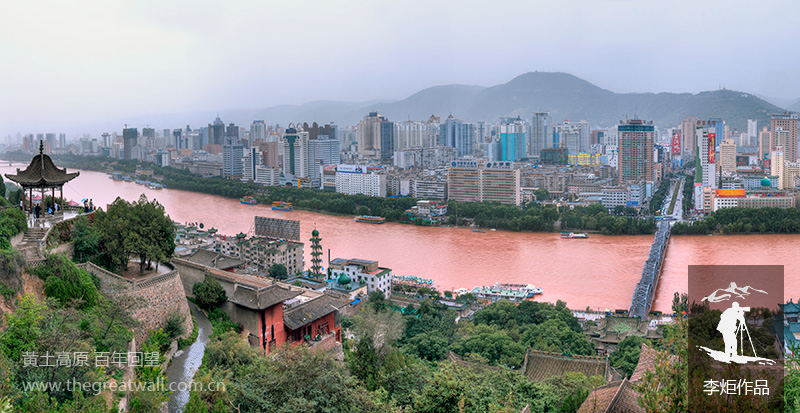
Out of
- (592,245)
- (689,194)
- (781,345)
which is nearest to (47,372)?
(781,345)

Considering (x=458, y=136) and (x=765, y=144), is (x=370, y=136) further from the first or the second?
(x=765, y=144)

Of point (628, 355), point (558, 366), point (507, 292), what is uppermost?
point (558, 366)

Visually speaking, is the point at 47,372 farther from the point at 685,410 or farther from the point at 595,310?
the point at 595,310

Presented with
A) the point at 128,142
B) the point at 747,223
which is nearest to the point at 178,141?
the point at 128,142

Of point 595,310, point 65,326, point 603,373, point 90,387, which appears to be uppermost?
point 65,326

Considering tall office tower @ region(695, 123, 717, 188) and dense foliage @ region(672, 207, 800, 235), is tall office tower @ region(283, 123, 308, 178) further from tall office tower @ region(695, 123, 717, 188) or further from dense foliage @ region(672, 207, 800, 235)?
dense foliage @ region(672, 207, 800, 235)
